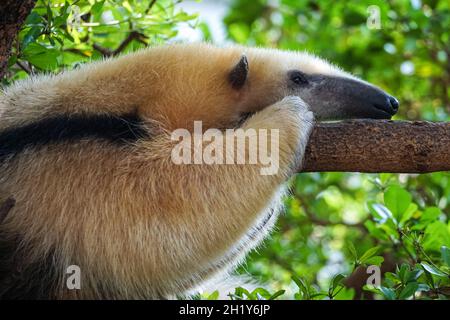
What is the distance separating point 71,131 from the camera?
462 centimetres

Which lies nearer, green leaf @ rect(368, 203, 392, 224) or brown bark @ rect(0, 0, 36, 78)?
brown bark @ rect(0, 0, 36, 78)

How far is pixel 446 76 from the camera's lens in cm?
922

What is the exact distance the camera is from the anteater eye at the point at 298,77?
5414 mm

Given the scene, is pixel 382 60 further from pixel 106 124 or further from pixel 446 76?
pixel 106 124

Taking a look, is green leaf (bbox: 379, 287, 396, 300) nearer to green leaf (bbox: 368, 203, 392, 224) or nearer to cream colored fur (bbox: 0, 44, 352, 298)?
cream colored fur (bbox: 0, 44, 352, 298)

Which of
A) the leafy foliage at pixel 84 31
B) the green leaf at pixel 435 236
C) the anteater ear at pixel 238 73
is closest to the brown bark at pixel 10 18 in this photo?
the leafy foliage at pixel 84 31

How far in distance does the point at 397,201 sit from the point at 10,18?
298cm

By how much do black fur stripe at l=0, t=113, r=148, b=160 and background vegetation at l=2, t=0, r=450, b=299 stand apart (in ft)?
2.24

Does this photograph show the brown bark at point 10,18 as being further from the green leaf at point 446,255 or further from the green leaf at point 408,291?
the green leaf at point 446,255

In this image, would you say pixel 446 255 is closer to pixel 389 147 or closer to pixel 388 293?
pixel 388 293

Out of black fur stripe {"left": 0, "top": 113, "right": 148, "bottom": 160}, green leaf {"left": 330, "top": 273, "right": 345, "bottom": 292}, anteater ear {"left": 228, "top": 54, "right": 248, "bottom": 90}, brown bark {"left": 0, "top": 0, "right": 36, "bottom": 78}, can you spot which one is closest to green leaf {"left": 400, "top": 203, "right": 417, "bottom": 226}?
green leaf {"left": 330, "top": 273, "right": 345, "bottom": 292}

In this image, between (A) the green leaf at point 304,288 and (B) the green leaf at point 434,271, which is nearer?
(B) the green leaf at point 434,271

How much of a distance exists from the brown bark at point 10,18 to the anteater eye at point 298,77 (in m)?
1.93

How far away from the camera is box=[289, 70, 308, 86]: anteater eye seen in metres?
5.41
